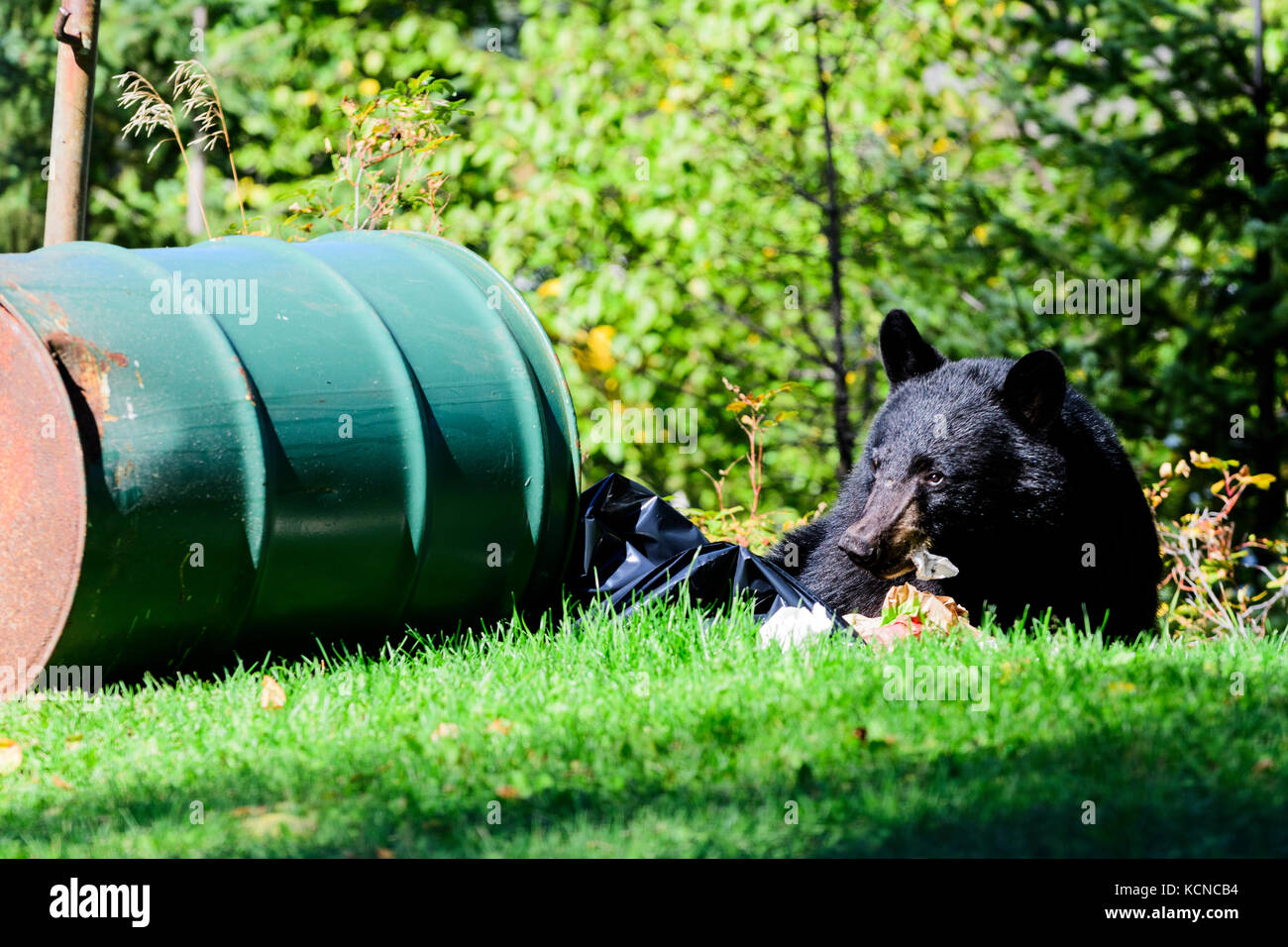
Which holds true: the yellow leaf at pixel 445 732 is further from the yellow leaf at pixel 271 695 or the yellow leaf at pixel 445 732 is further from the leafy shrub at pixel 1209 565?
the leafy shrub at pixel 1209 565

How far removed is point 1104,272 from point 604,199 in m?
3.41

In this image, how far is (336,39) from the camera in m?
10.9

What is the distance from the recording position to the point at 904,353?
4578mm

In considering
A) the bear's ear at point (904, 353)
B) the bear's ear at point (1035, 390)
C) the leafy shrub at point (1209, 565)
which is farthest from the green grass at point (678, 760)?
the leafy shrub at point (1209, 565)

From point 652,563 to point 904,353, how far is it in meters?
1.11

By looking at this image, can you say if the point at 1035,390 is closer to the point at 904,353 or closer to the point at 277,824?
the point at 904,353

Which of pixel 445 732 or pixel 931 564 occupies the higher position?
pixel 931 564

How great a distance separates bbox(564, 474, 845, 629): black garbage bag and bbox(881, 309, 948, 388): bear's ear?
80cm

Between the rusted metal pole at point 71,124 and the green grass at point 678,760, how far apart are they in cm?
211

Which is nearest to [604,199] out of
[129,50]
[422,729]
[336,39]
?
[336,39]

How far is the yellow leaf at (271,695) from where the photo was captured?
11.0 feet

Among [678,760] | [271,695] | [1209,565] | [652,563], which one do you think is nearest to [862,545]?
[652,563]

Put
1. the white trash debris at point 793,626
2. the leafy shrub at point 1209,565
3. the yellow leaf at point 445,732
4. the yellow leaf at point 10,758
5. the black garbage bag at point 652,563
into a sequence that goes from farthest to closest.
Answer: the leafy shrub at point 1209,565 < the black garbage bag at point 652,563 < the white trash debris at point 793,626 < the yellow leaf at point 10,758 < the yellow leaf at point 445,732
